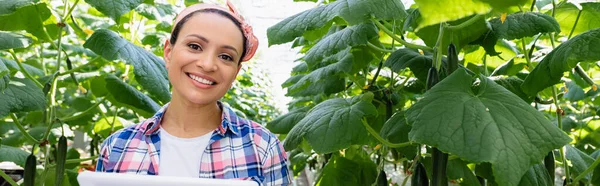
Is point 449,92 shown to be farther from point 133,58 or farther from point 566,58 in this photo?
point 133,58

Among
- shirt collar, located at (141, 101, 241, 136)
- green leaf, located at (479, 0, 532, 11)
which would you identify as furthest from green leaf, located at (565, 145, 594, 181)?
green leaf, located at (479, 0, 532, 11)

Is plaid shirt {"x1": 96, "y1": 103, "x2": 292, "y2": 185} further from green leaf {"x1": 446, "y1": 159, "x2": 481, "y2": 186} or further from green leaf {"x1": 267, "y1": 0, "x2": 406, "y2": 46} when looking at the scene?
green leaf {"x1": 446, "y1": 159, "x2": 481, "y2": 186}

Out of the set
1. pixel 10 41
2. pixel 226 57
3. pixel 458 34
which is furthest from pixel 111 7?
pixel 458 34

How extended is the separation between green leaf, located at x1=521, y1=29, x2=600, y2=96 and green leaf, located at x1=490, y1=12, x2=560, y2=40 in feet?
0.35

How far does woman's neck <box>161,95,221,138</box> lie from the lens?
1.24 metres

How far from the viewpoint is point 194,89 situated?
1.17 m

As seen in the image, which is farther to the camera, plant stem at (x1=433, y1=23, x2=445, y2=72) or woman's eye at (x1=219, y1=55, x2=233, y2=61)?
plant stem at (x1=433, y1=23, x2=445, y2=72)

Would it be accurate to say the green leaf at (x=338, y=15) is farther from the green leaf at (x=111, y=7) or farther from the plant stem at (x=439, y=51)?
the green leaf at (x=111, y=7)

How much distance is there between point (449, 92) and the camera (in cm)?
113

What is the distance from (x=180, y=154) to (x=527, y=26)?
2.67 feet

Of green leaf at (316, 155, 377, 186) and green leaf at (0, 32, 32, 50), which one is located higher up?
green leaf at (0, 32, 32, 50)

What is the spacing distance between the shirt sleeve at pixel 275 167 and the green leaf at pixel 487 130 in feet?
0.99

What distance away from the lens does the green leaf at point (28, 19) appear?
5.90 feet

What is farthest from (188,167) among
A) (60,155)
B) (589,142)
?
(589,142)
